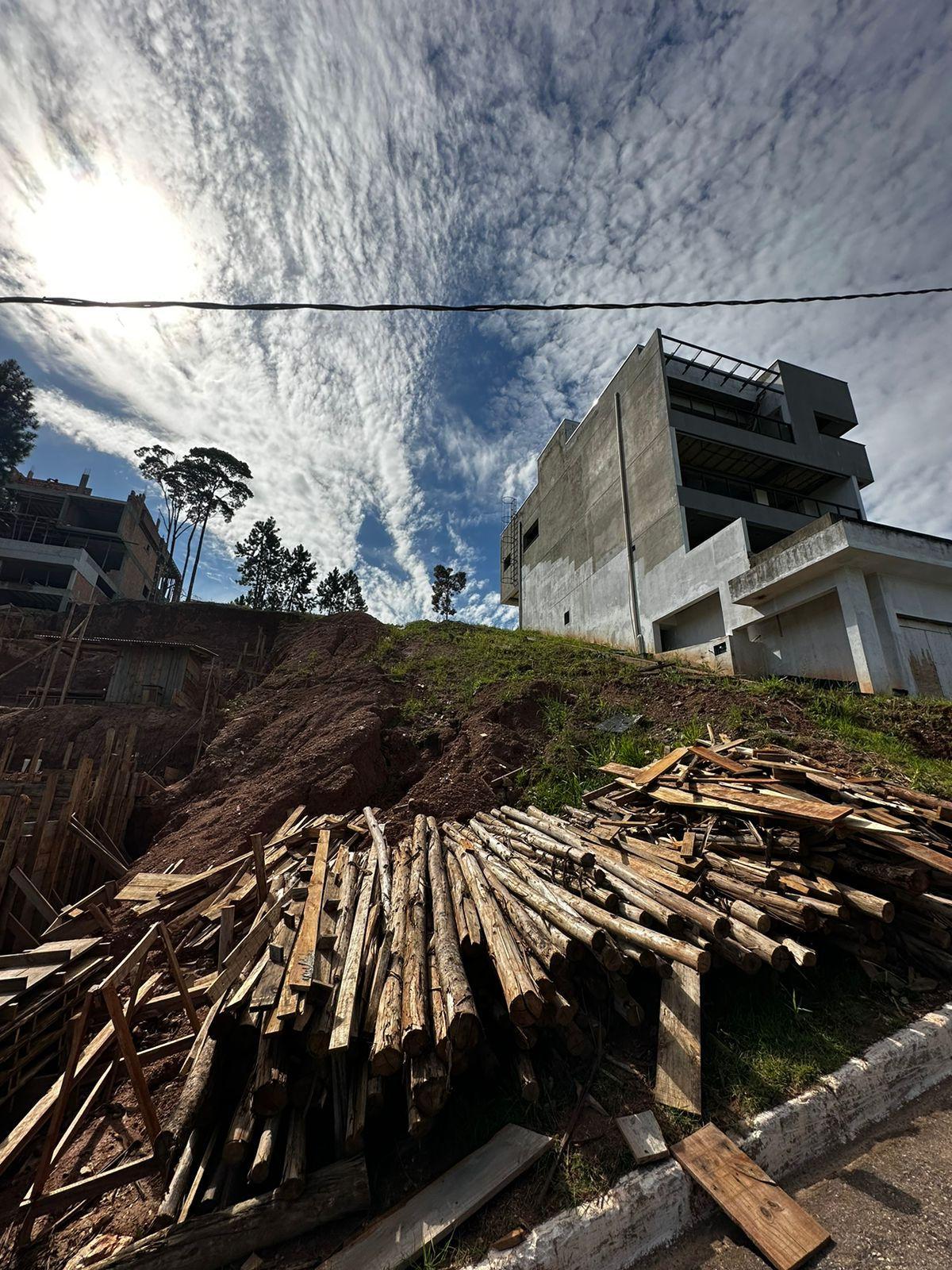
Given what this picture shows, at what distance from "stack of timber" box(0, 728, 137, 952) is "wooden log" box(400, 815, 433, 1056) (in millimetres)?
4606

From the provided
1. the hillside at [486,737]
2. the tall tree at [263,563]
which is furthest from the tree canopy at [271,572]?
the hillside at [486,737]

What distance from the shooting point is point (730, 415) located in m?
23.9

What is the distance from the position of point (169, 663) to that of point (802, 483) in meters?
Answer: 27.5

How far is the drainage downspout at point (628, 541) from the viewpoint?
20.8 metres

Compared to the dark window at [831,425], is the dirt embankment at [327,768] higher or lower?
lower

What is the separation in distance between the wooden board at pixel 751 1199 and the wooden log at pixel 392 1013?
64.2 inches

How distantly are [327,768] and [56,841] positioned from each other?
4078 mm

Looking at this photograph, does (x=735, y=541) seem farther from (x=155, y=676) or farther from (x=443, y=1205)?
(x=155, y=676)

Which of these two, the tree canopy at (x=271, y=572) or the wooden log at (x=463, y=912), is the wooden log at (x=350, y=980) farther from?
the tree canopy at (x=271, y=572)

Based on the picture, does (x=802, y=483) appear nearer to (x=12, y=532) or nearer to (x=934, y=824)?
(x=934, y=824)

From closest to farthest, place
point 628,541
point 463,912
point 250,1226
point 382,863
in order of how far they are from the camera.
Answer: point 250,1226 → point 463,912 → point 382,863 → point 628,541

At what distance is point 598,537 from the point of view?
81.1ft

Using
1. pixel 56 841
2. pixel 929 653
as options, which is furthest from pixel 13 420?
pixel 929 653

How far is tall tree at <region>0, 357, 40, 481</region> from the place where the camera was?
115 ft
